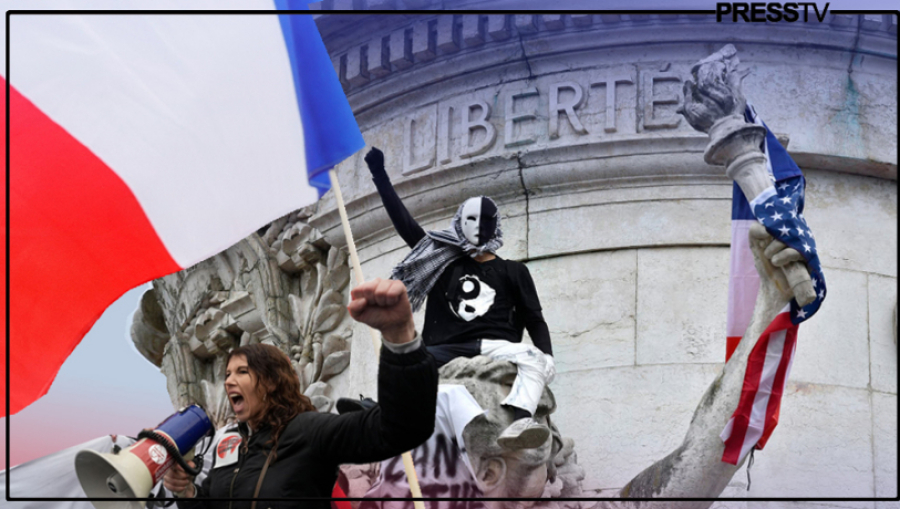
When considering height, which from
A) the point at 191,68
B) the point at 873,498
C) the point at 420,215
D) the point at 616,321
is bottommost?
the point at 873,498

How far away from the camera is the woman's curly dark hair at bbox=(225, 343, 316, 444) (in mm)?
5395

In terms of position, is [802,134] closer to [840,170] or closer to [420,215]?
[840,170]

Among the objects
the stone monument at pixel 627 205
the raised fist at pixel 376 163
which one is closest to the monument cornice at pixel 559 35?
the stone monument at pixel 627 205

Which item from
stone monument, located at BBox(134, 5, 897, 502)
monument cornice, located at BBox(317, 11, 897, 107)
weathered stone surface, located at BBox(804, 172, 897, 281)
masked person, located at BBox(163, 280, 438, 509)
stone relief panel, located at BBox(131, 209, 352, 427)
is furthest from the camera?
stone relief panel, located at BBox(131, 209, 352, 427)

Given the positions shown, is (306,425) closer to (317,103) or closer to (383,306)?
(383,306)

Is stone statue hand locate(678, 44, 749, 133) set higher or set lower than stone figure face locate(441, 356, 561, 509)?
higher

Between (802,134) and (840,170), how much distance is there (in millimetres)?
344

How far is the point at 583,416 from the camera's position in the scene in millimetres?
9000

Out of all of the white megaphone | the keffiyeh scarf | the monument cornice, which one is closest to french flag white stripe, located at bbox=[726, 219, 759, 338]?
the keffiyeh scarf

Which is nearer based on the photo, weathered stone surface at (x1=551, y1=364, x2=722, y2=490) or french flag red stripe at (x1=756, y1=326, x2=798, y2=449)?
french flag red stripe at (x1=756, y1=326, x2=798, y2=449)

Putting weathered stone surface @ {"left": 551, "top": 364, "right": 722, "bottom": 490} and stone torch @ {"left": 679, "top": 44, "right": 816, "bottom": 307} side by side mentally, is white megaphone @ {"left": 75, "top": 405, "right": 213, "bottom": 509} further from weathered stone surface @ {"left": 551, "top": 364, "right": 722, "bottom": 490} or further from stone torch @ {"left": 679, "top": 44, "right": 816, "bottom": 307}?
stone torch @ {"left": 679, "top": 44, "right": 816, "bottom": 307}

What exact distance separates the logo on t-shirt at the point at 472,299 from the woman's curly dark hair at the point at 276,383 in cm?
267

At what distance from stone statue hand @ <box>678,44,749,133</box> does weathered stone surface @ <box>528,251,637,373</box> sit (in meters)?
1.26

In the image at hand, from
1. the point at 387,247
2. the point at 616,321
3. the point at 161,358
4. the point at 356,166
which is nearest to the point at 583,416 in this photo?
the point at 616,321
